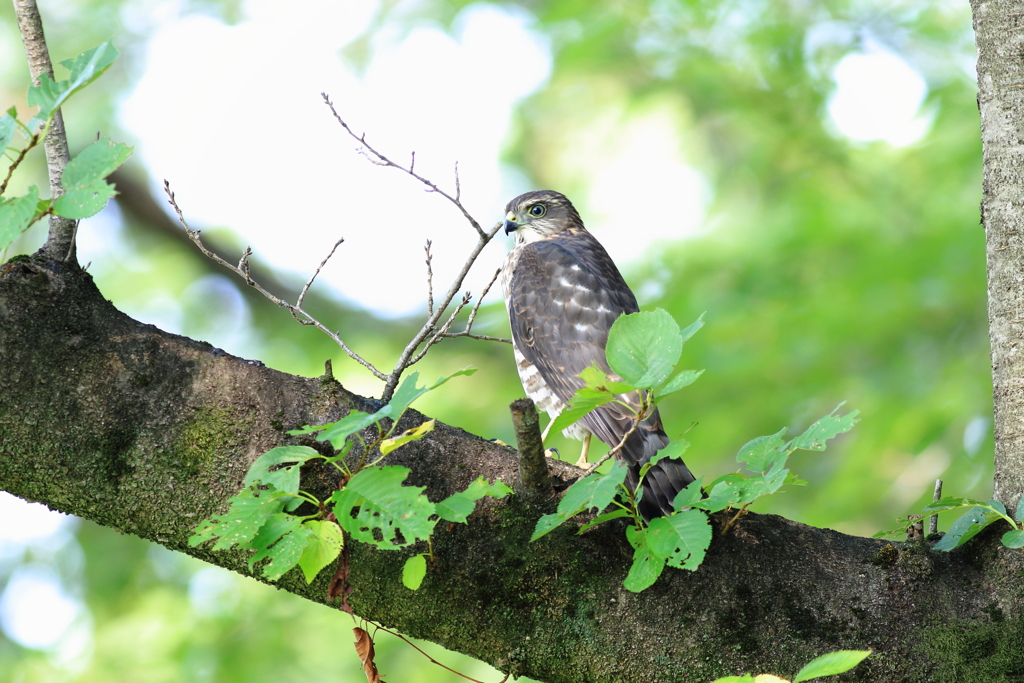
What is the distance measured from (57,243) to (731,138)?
663 cm

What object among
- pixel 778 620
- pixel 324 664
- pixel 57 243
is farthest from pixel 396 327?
pixel 778 620

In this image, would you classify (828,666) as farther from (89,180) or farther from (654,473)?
(89,180)

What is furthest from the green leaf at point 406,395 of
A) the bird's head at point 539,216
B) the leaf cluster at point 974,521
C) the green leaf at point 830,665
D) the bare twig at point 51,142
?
the bird's head at point 539,216

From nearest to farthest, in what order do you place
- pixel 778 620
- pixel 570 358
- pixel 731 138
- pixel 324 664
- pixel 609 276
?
pixel 778 620 → pixel 570 358 → pixel 609 276 → pixel 324 664 → pixel 731 138

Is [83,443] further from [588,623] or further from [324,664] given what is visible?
[324,664]

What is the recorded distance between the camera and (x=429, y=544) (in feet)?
5.99

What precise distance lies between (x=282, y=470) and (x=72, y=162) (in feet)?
2.27

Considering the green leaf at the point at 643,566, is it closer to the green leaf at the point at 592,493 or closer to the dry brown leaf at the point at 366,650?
the green leaf at the point at 592,493

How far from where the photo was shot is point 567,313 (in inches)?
145

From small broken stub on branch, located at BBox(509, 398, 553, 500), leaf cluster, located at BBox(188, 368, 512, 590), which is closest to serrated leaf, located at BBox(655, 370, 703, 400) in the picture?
small broken stub on branch, located at BBox(509, 398, 553, 500)

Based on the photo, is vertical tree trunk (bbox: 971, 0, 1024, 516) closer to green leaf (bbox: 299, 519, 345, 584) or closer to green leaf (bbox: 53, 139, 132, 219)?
green leaf (bbox: 299, 519, 345, 584)

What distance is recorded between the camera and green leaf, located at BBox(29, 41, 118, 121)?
4.78 ft

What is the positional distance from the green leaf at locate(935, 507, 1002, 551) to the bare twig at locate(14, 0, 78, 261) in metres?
2.22

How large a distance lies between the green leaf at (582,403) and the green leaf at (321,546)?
500 millimetres
